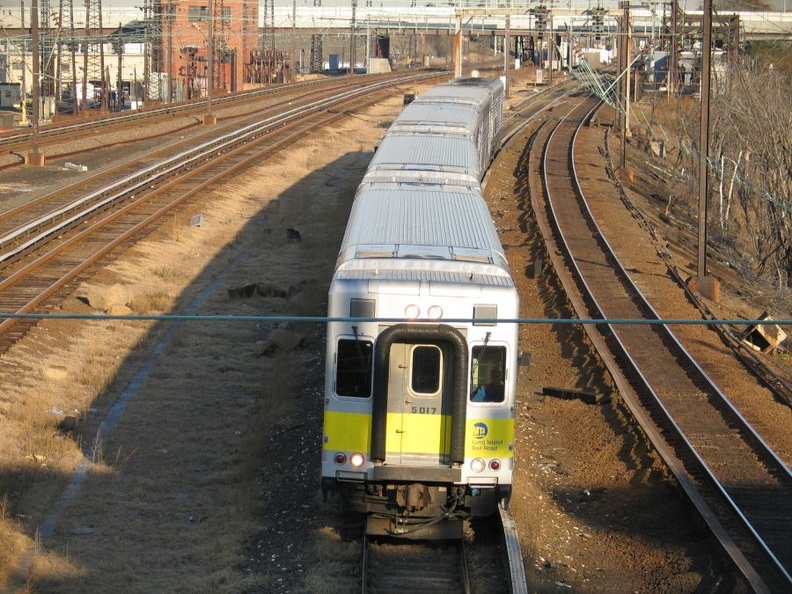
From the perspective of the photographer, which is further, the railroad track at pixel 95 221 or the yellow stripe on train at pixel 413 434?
the railroad track at pixel 95 221

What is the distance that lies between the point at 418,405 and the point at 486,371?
2.27 feet

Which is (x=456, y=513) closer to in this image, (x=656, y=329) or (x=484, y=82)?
(x=656, y=329)

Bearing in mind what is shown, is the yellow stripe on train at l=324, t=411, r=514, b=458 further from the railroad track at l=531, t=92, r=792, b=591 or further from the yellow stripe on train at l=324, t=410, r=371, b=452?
the railroad track at l=531, t=92, r=792, b=591

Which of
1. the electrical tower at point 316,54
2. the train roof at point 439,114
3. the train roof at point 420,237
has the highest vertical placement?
the electrical tower at point 316,54

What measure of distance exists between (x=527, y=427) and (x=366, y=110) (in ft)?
127

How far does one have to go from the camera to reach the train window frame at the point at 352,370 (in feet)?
30.3

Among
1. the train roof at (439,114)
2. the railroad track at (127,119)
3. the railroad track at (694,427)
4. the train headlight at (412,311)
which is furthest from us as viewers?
the railroad track at (127,119)

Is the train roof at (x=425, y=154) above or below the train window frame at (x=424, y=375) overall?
above

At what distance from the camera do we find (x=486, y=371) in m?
9.35

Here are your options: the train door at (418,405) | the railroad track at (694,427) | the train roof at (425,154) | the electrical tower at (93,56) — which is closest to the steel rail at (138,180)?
the train roof at (425,154)

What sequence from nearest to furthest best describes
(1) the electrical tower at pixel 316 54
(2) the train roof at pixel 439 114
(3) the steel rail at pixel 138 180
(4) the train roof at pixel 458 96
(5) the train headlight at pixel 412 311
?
(5) the train headlight at pixel 412 311 < (3) the steel rail at pixel 138 180 < (2) the train roof at pixel 439 114 < (4) the train roof at pixel 458 96 < (1) the electrical tower at pixel 316 54

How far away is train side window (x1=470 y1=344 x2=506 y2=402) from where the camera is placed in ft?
30.5

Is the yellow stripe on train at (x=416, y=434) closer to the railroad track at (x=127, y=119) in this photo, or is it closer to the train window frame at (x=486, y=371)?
the train window frame at (x=486, y=371)

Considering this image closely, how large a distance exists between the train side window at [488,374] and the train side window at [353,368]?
3.15ft
